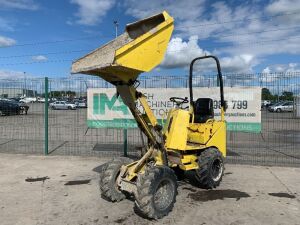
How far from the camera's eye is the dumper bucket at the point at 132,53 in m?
5.32

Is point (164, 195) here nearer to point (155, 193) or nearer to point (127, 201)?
point (155, 193)

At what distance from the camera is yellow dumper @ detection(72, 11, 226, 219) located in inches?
215

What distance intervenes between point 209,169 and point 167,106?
375 cm

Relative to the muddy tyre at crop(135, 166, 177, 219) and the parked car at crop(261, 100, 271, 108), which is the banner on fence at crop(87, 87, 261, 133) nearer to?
the parked car at crop(261, 100, 271, 108)

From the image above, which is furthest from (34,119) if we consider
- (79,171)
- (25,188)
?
(25,188)

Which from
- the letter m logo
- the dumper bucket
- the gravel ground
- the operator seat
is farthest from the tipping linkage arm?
the letter m logo

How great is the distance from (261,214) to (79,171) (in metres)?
4.71

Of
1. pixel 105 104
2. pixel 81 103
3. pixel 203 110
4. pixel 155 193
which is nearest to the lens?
pixel 155 193

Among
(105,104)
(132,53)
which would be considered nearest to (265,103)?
(105,104)

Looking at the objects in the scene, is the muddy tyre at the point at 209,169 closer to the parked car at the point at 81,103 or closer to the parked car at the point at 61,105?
the parked car at the point at 81,103

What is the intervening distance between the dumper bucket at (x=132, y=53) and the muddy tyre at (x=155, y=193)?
1595 mm

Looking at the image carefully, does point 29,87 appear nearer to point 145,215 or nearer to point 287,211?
point 145,215

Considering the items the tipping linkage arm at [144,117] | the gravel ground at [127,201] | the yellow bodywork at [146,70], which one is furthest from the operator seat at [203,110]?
the tipping linkage arm at [144,117]

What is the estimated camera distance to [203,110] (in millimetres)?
7816
